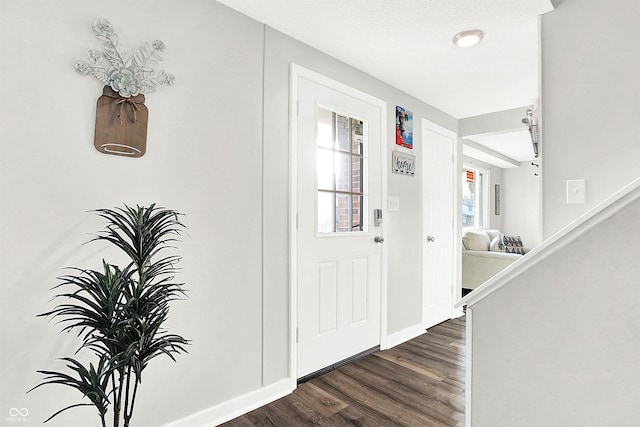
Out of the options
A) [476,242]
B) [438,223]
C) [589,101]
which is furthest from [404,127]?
[476,242]

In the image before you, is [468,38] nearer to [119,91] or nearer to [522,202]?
[119,91]

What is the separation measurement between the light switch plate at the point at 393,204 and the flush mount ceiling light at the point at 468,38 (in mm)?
1288

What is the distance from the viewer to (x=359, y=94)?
2684 mm

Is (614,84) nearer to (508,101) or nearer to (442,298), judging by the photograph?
(508,101)

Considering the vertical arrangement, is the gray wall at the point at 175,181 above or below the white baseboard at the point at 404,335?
above

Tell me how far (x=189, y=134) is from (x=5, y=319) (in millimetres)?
1061

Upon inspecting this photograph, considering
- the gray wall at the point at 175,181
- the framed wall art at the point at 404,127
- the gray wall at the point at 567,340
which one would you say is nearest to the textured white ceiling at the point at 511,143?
the framed wall art at the point at 404,127

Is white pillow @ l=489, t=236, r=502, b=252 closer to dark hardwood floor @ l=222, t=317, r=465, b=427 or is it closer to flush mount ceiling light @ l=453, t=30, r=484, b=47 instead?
dark hardwood floor @ l=222, t=317, r=465, b=427

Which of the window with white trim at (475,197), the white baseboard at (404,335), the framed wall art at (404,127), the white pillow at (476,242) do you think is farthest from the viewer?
the window with white trim at (475,197)

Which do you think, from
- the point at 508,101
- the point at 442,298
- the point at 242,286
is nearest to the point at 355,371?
the point at 242,286

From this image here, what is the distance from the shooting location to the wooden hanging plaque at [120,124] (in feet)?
4.77

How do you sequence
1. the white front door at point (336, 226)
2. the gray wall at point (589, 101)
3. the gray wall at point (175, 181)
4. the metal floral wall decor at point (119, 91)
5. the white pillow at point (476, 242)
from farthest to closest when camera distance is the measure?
the white pillow at point (476, 242) → the white front door at point (336, 226) → the gray wall at point (589, 101) → the metal floral wall decor at point (119, 91) → the gray wall at point (175, 181)

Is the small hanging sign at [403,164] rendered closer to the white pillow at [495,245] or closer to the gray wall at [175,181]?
the gray wall at [175,181]

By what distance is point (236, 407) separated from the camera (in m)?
1.89
